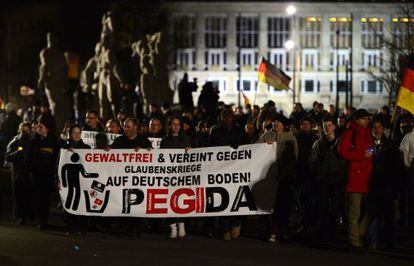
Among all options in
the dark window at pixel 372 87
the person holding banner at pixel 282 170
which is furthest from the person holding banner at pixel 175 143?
the dark window at pixel 372 87

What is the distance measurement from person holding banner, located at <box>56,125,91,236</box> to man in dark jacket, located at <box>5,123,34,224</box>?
1.33 metres

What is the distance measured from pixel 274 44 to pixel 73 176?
85.0m

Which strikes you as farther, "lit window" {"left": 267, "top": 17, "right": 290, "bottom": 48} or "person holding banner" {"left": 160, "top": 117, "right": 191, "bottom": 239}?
"lit window" {"left": 267, "top": 17, "right": 290, "bottom": 48}

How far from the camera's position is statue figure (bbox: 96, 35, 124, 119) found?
31219mm

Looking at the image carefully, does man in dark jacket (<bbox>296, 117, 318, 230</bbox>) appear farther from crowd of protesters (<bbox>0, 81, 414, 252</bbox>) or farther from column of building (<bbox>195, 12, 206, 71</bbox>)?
column of building (<bbox>195, 12, 206, 71</bbox>)

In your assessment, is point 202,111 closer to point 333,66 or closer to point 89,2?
point 89,2

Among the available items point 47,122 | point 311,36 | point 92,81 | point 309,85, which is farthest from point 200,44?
point 47,122

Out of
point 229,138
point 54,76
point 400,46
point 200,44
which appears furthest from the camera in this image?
point 200,44

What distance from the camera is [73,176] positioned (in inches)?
563

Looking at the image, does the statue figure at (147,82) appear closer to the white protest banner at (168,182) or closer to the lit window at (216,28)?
the white protest banner at (168,182)

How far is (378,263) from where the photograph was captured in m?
12.0

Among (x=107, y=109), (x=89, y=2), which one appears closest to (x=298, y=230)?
(x=107, y=109)

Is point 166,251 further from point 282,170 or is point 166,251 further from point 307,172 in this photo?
point 307,172

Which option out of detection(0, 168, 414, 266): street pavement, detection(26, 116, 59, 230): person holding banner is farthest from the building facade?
detection(0, 168, 414, 266): street pavement
